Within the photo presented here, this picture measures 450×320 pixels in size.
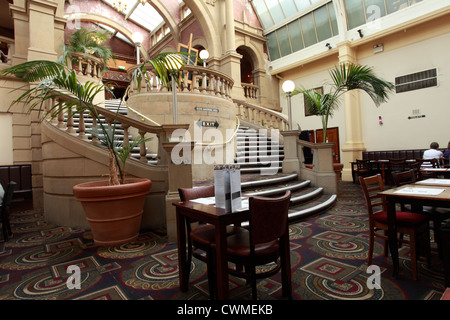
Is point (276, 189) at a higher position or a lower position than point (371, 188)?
lower

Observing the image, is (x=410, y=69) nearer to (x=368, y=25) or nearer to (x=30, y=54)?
(x=368, y=25)

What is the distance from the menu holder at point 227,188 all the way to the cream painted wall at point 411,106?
32.9 ft

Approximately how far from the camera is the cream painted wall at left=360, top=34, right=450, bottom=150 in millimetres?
8766

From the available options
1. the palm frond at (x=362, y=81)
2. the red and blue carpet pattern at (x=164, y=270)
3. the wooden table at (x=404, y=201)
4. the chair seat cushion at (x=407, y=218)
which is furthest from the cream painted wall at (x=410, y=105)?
the wooden table at (x=404, y=201)

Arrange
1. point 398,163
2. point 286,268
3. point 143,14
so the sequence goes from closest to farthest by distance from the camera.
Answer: point 286,268
point 398,163
point 143,14

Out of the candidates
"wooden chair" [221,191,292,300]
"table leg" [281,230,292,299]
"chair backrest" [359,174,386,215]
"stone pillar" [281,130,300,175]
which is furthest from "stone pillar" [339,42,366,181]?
"wooden chair" [221,191,292,300]

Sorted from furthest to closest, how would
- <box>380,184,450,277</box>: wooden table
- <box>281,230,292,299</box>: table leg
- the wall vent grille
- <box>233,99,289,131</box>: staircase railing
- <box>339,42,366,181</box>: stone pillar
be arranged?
1. <box>339,42,366,181</box>: stone pillar
2. <box>233,99,289,131</box>: staircase railing
3. the wall vent grille
4. <box>380,184,450,277</box>: wooden table
5. <box>281,230,292,299</box>: table leg

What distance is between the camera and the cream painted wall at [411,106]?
28.8ft

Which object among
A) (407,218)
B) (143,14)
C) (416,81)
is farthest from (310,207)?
(143,14)

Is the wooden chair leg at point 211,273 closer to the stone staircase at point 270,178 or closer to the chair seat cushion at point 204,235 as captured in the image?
the chair seat cushion at point 204,235

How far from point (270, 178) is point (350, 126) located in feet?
21.3

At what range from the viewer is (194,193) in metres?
2.55

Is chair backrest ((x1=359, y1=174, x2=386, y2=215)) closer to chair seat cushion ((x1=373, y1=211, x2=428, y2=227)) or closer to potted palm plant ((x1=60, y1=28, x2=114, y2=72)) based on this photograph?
chair seat cushion ((x1=373, y1=211, x2=428, y2=227))

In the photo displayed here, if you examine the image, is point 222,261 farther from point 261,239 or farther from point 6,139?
point 6,139
